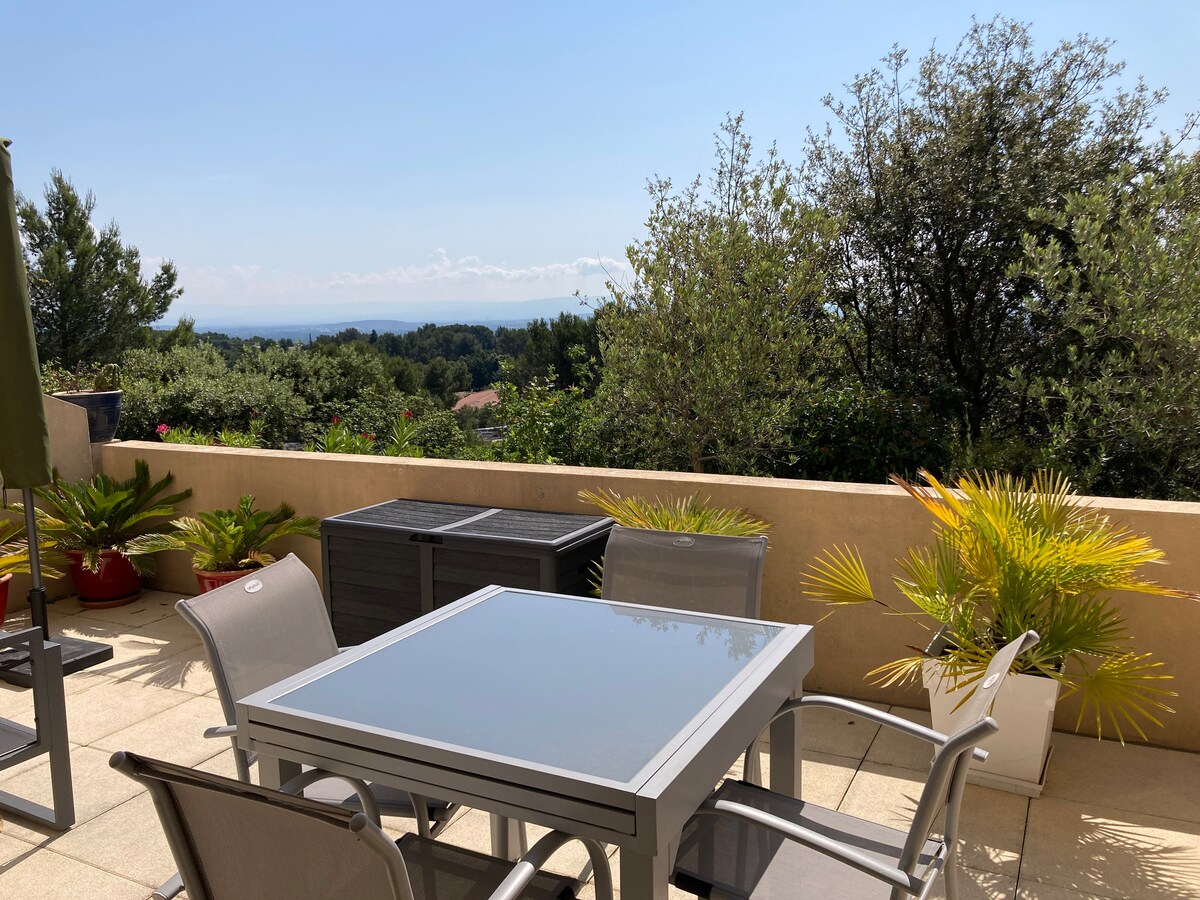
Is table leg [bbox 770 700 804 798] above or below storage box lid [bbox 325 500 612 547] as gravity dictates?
below

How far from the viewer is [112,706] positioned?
12.9 feet

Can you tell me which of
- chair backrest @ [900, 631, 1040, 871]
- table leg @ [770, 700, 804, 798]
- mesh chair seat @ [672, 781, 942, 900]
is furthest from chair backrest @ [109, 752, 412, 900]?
table leg @ [770, 700, 804, 798]

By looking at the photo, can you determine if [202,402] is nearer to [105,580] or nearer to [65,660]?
[105,580]

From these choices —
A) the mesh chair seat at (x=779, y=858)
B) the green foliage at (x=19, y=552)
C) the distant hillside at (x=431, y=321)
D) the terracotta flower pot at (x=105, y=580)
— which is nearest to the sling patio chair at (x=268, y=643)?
the mesh chair seat at (x=779, y=858)

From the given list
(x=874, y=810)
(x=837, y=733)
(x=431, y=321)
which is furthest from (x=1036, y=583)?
(x=431, y=321)

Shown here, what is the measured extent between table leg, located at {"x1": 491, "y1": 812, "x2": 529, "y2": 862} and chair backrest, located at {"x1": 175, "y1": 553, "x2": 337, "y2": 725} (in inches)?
29.0

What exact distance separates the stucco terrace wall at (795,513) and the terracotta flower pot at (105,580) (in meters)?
0.30

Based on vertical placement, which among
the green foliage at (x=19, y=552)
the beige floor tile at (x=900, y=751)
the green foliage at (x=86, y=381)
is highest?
the green foliage at (x=86, y=381)

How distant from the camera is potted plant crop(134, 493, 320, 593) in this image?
16.3 feet

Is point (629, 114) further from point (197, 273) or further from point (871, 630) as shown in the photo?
point (197, 273)

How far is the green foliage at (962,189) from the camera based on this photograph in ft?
21.7

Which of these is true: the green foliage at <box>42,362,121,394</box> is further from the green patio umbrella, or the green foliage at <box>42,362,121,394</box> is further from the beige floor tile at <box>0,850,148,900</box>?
the beige floor tile at <box>0,850,148,900</box>

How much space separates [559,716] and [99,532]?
466 cm

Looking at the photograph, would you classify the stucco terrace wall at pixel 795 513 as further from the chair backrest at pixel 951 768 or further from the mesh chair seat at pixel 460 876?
the mesh chair seat at pixel 460 876
